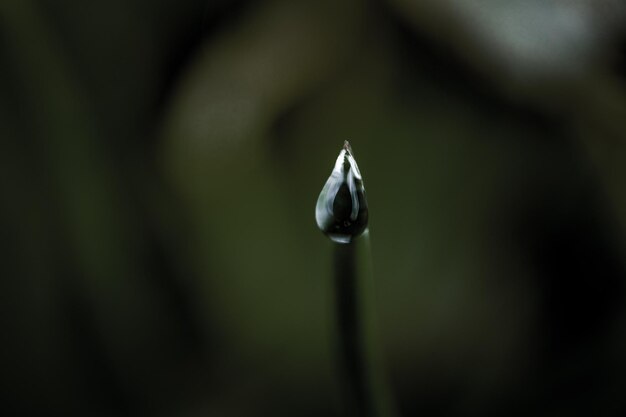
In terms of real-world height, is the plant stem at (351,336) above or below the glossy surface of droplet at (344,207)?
below

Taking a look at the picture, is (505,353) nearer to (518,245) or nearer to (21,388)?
(518,245)

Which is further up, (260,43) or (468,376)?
(260,43)

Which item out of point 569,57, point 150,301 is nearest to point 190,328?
point 150,301

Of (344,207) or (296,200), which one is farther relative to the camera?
(296,200)

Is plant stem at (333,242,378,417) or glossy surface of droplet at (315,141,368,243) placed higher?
glossy surface of droplet at (315,141,368,243)
